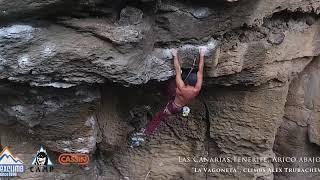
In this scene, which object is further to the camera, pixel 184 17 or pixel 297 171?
pixel 297 171

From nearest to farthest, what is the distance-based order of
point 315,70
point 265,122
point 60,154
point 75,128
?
1. point 75,128
2. point 60,154
3. point 265,122
4. point 315,70

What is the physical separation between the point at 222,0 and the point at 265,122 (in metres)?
1.15

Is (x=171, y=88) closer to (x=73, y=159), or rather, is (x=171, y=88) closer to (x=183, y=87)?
(x=183, y=87)

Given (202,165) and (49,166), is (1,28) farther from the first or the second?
(202,165)

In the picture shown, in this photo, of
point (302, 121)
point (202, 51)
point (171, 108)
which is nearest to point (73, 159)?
point (171, 108)

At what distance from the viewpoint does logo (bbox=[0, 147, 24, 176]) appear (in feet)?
8.84

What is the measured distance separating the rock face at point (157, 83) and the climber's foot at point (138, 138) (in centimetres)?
6

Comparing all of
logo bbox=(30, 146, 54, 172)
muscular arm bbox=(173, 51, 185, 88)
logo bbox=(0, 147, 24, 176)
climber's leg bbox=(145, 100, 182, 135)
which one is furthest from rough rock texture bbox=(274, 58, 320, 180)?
logo bbox=(0, 147, 24, 176)

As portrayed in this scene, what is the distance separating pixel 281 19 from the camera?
103 inches

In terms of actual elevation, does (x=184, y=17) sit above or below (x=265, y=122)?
above

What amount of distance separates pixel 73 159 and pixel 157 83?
0.78 m

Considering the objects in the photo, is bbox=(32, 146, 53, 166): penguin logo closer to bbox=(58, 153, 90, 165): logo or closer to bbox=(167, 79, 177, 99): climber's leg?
bbox=(58, 153, 90, 165): logo

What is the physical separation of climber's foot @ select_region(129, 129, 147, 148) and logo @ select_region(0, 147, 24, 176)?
790 mm

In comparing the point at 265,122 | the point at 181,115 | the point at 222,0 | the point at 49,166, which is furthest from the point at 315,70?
the point at 49,166
